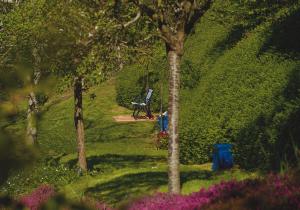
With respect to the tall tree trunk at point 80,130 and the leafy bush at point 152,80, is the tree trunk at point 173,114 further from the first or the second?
the leafy bush at point 152,80

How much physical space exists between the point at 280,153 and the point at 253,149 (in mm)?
2091

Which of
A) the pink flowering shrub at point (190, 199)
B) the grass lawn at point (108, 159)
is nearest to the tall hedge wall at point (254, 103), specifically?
the grass lawn at point (108, 159)

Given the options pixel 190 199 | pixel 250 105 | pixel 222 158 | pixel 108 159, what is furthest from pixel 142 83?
pixel 190 199

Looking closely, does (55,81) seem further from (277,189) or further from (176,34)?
(176,34)

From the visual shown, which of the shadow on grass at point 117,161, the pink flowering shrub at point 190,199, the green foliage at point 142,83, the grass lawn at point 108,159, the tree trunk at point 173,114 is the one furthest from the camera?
the green foliage at point 142,83

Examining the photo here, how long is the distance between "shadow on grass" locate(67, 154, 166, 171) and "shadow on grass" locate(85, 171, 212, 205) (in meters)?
3.80

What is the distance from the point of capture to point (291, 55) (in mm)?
18609

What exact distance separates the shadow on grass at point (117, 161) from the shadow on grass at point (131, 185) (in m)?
3.80

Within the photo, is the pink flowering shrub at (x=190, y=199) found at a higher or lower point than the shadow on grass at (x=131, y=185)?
higher

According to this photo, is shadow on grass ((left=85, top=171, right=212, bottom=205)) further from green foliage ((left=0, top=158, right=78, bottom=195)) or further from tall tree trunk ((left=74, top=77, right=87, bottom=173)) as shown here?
tall tree trunk ((left=74, top=77, right=87, bottom=173))

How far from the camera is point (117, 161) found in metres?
23.7

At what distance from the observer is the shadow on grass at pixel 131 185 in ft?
50.1

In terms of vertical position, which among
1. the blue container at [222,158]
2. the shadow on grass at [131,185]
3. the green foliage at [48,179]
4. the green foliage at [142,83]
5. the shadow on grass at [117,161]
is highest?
the green foliage at [142,83]

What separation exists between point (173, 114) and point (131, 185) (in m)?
4.63
